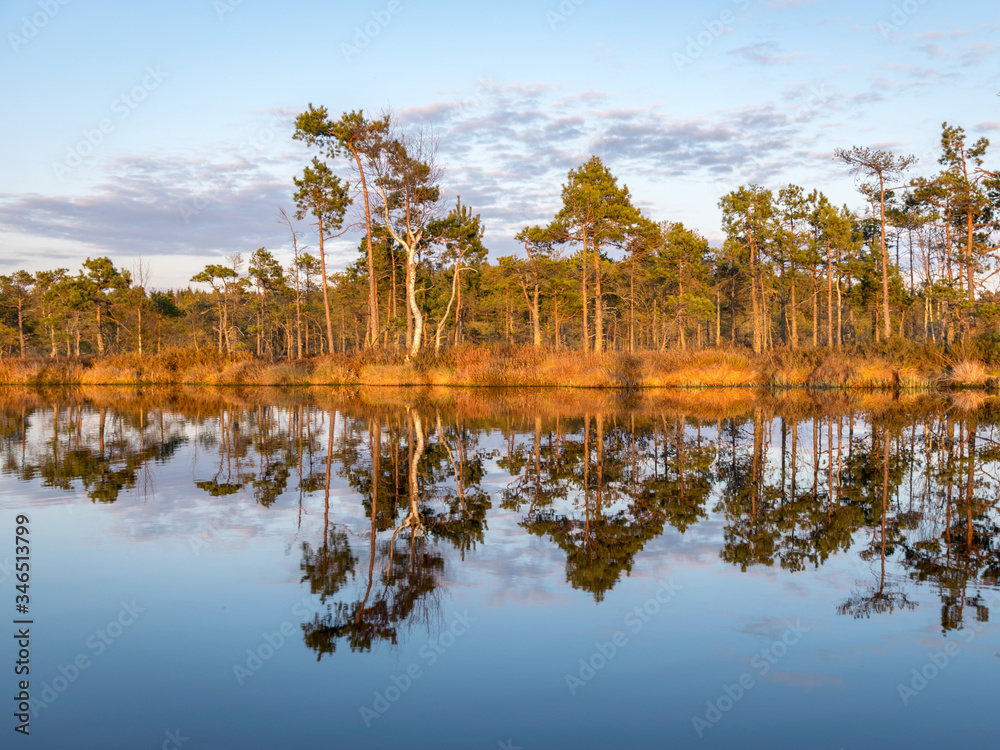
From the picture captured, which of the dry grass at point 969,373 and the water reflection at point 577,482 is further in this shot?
the dry grass at point 969,373

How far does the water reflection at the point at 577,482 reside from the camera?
598 cm

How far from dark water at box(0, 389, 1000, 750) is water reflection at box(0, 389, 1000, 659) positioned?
63mm

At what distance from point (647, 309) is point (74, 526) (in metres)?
58.7

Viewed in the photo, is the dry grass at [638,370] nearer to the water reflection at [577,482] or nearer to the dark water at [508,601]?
the water reflection at [577,482]

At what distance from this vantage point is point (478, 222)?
43781 mm

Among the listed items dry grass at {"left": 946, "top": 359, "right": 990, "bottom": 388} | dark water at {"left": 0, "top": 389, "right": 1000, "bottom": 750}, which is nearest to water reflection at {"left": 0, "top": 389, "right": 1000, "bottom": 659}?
dark water at {"left": 0, "top": 389, "right": 1000, "bottom": 750}

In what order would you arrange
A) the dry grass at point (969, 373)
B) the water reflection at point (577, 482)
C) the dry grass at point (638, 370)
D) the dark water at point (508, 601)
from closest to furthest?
the dark water at point (508, 601) → the water reflection at point (577, 482) → the dry grass at point (969, 373) → the dry grass at point (638, 370)

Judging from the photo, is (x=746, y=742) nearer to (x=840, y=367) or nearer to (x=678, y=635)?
(x=678, y=635)

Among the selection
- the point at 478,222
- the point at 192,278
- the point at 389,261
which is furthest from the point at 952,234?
the point at 192,278

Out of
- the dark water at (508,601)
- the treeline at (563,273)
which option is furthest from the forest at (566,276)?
the dark water at (508,601)

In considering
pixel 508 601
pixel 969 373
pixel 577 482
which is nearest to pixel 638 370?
pixel 969 373

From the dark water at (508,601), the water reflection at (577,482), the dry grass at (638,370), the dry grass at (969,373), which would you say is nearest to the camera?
Result: the dark water at (508,601)

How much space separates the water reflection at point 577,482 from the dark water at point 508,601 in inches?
2.5

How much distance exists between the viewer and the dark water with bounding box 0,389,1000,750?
12.4ft
